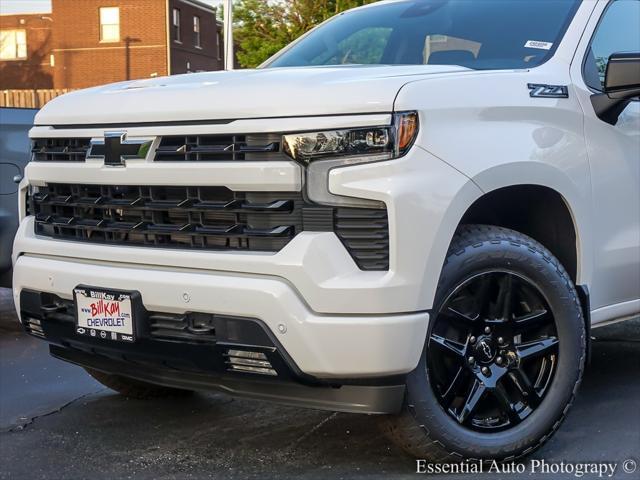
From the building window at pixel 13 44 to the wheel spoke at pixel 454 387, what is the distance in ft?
140

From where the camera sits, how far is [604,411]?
169 inches

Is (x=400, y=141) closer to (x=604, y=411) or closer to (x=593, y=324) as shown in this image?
(x=593, y=324)

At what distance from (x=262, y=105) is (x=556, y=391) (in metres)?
1.57

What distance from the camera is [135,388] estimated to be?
15.0 ft

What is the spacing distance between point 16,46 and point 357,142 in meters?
43.5

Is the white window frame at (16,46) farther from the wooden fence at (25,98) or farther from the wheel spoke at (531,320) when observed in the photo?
the wheel spoke at (531,320)

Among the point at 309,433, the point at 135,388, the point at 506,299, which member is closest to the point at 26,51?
the point at 135,388

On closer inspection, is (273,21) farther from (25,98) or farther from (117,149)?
(117,149)

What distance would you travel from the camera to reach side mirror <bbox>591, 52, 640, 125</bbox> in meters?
3.76

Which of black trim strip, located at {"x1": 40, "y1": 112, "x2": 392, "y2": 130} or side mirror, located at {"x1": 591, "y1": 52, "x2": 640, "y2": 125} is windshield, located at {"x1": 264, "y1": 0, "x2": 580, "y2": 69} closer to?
side mirror, located at {"x1": 591, "y1": 52, "x2": 640, "y2": 125}

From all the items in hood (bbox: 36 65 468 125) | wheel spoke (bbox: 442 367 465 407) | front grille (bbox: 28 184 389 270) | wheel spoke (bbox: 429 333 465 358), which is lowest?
wheel spoke (bbox: 442 367 465 407)

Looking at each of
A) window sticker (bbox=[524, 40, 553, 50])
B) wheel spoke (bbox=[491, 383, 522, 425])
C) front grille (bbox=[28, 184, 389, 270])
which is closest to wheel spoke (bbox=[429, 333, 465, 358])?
wheel spoke (bbox=[491, 383, 522, 425])

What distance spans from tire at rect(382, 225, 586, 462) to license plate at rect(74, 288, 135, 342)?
100cm

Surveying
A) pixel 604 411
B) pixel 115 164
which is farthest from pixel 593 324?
pixel 115 164
